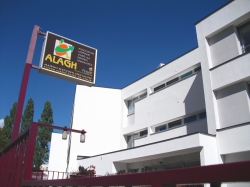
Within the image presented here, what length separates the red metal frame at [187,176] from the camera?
40.4 inches

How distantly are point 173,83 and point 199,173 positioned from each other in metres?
14.9

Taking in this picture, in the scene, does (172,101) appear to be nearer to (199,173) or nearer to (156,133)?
(156,133)

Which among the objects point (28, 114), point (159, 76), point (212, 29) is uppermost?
point (28, 114)

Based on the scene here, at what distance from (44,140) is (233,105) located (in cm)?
3080

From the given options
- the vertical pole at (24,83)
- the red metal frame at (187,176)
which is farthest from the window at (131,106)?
the red metal frame at (187,176)

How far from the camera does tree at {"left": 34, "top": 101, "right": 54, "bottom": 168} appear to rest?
33875 mm

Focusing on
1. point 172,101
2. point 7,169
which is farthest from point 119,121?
point 7,169

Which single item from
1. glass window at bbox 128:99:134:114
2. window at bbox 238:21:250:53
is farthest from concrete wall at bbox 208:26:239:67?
glass window at bbox 128:99:134:114

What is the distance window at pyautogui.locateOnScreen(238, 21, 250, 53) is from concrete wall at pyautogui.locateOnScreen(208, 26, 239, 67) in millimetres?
288

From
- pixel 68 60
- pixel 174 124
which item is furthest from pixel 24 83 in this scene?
pixel 174 124

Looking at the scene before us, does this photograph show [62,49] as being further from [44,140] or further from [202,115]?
[44,140]

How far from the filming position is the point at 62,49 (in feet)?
44.6

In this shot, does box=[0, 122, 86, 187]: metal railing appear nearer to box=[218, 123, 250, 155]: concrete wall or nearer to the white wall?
box=[218, 123, 250, 155]: concrete wall

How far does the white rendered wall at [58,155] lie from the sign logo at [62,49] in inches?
415
